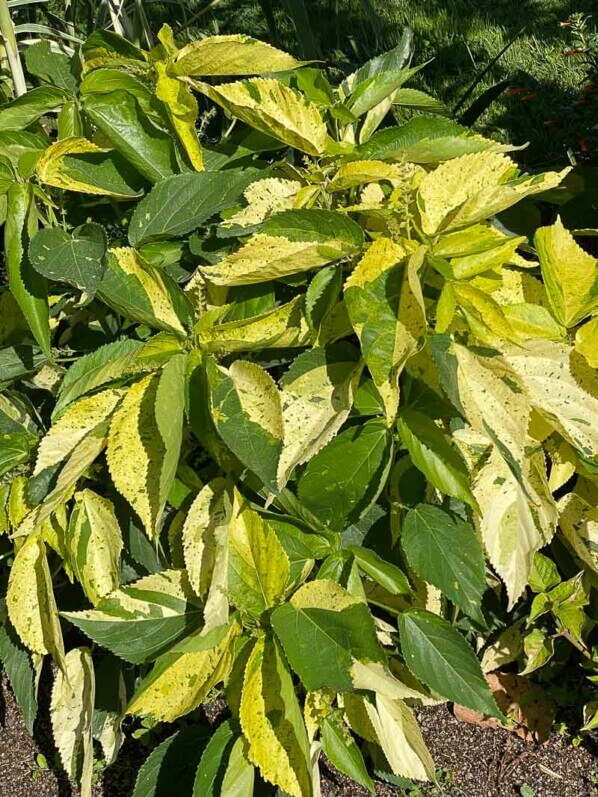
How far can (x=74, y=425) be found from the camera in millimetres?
1087

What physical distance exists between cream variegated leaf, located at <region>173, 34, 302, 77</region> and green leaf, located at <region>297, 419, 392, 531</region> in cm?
49

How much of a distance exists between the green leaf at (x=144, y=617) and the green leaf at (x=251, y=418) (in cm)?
32

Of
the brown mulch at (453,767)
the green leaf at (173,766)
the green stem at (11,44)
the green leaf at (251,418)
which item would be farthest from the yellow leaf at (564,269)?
the brown mulch at (453,767)

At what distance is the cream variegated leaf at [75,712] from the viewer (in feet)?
4.47

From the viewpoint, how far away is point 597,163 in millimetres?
1746

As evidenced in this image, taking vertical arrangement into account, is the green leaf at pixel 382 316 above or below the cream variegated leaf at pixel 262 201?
below

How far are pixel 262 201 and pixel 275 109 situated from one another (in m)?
0.12

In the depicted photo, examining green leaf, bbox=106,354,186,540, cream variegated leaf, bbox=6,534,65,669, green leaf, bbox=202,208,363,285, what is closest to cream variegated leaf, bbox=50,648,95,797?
cream variegated leaf, bbox=6,534,65,669

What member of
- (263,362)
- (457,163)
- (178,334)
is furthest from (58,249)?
(457,163)

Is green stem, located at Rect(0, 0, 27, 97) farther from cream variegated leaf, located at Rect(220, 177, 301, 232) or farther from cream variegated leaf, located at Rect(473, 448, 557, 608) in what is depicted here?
cream variegated leaf, located at Rect(473, 448, 557, 608)

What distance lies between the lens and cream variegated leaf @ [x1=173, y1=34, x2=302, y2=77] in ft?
3.57

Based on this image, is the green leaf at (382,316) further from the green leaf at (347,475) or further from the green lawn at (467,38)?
the green lawn at (467,38)

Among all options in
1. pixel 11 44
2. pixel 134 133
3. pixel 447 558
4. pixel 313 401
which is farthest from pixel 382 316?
pixel 11 44

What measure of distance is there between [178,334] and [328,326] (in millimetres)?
192
